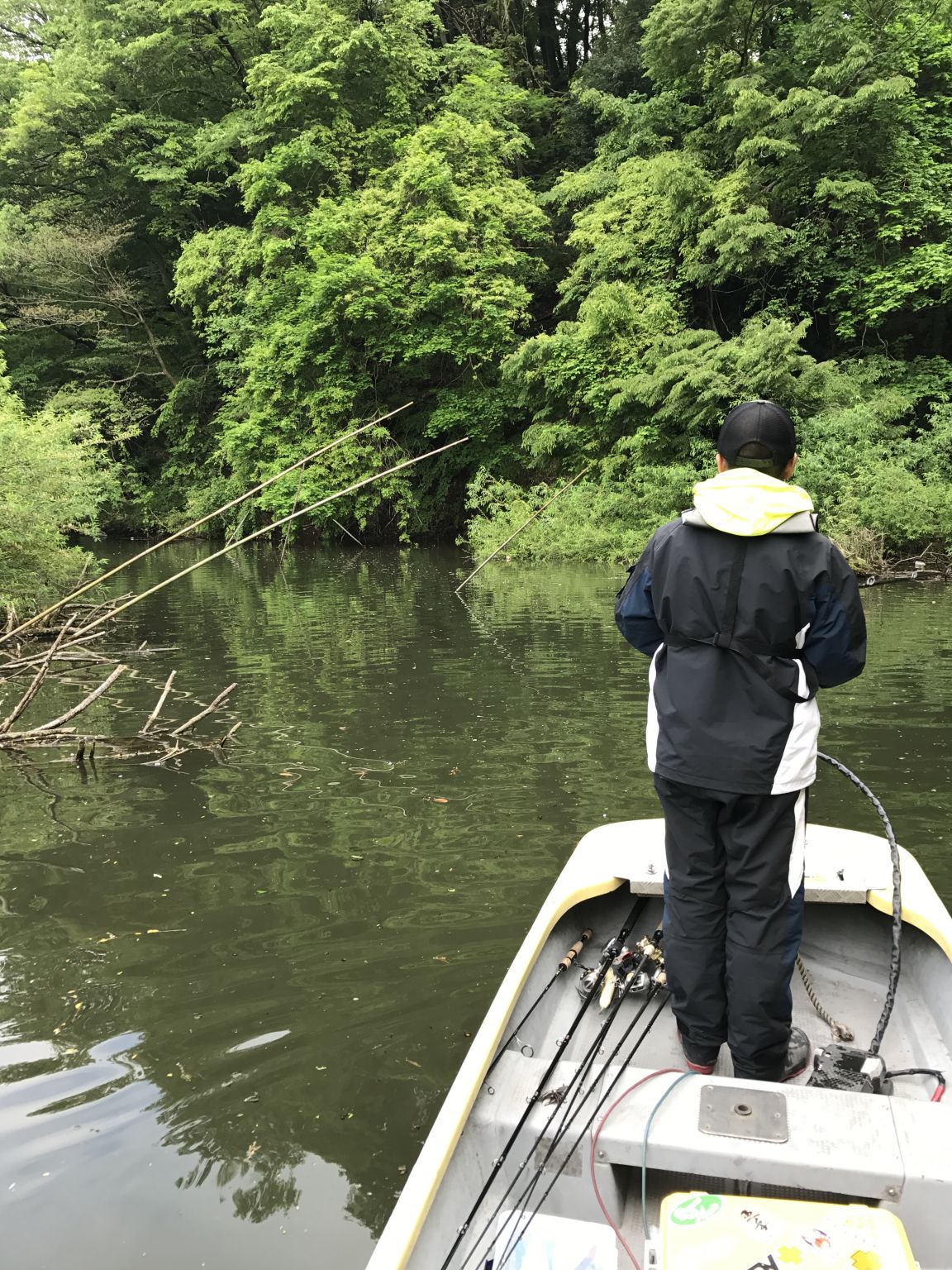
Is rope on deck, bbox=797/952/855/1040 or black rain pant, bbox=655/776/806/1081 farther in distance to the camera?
rope on deck, bbox=797/952/855/1040

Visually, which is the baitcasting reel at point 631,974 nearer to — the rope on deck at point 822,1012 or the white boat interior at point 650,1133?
the white boat interior at point 650,1133

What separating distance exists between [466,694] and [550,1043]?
19.1ft

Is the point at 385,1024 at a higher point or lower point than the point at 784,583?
lower

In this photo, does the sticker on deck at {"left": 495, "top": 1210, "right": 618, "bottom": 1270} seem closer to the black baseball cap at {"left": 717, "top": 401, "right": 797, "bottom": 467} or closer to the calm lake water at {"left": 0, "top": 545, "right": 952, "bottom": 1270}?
the calm lake water at {"left": 0, "top": 545, "right": 952, "bottom": 1270}

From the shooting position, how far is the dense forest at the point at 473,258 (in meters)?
17.2

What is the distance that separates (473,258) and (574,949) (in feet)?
70.2

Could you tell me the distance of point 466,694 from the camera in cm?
862

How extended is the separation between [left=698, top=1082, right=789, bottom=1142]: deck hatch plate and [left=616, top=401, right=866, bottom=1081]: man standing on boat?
21 cm

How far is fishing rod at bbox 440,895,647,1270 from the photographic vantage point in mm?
1945

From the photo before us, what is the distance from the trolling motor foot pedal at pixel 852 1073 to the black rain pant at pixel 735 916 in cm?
12

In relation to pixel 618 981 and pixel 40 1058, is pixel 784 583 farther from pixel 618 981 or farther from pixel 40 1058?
pixel 40 1058

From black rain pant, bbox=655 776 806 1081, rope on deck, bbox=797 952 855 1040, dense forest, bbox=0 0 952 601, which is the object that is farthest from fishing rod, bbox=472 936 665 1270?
dense forest, bbox=0 0 952 601

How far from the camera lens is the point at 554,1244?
1.94 m

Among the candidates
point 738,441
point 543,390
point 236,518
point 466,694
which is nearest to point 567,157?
point 543,390
